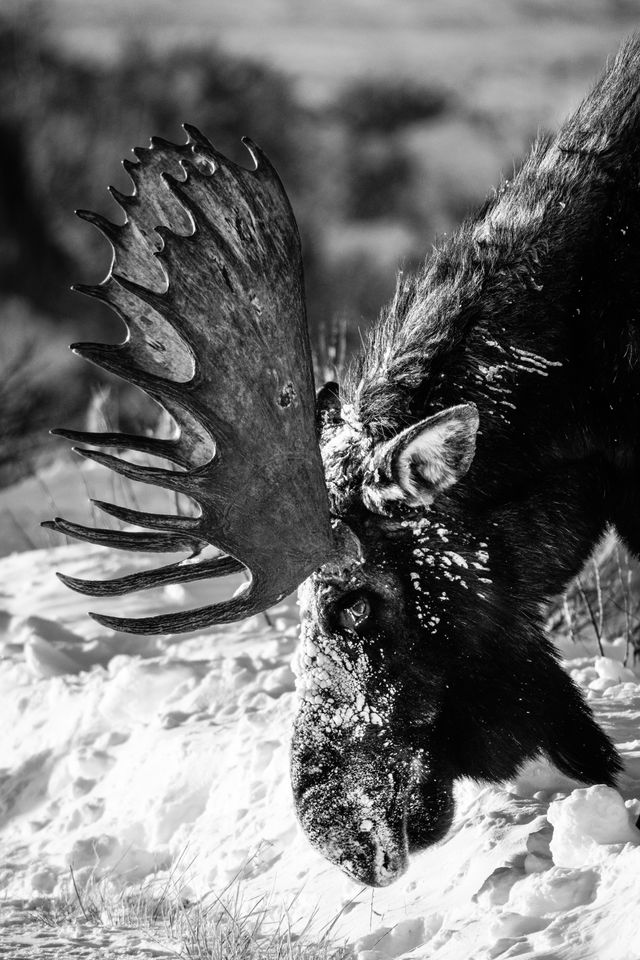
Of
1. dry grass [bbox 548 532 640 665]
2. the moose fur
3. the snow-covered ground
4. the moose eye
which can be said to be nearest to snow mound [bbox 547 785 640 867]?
the snow-covered ground

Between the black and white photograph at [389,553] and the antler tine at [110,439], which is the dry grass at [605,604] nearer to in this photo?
the black and white photograph at [389,553]

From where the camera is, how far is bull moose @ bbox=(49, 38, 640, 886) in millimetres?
3238

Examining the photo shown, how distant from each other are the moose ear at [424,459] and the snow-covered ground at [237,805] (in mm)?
905

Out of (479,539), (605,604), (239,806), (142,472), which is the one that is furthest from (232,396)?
(605,604)

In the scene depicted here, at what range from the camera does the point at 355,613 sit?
137 inches

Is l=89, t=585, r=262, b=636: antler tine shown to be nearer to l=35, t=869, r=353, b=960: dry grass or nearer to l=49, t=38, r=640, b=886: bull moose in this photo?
l=49, t=38, r=640, b=886: bull moose

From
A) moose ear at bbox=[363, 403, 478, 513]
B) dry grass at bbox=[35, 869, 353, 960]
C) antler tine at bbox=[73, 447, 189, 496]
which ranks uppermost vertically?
antler tine at bbox=[73, 447, 189, 496]

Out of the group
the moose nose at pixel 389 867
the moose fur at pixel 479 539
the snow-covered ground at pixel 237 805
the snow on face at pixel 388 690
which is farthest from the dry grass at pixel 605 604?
the moose nose at pixel 389 867

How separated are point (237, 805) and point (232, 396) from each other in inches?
71.9

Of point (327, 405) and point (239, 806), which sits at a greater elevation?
point (327, 405)

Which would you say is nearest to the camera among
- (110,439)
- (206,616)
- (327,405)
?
(110,439)

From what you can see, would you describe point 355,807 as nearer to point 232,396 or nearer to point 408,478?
point 408,478

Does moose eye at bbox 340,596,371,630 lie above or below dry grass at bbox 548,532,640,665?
above

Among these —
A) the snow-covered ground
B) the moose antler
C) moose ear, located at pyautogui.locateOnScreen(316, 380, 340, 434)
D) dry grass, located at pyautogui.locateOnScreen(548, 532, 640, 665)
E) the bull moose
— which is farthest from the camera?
dry grass, located at pyautogui.locateOnScreen(548, 532, 640, 665)
